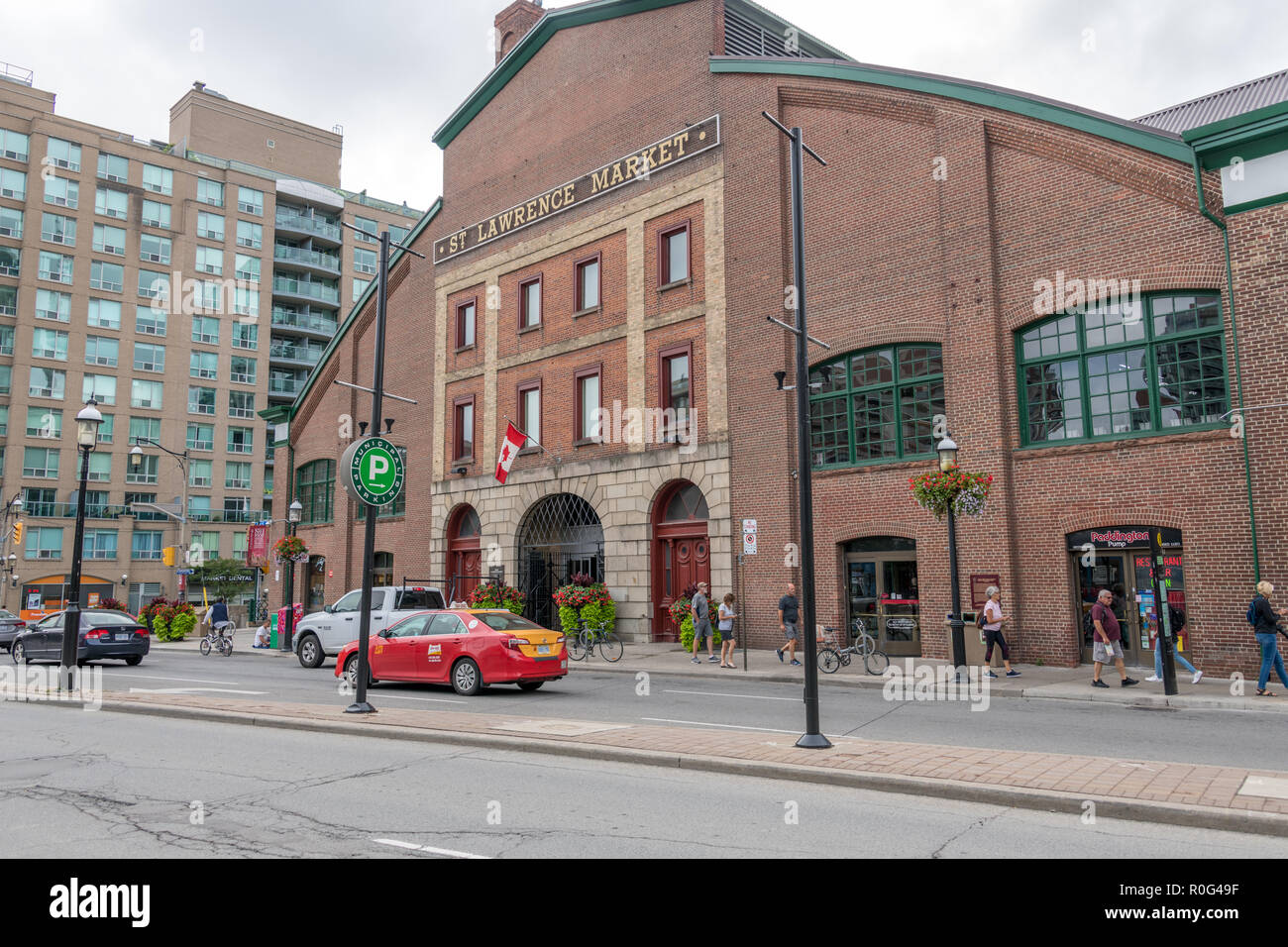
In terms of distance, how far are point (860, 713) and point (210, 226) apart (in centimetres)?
7234

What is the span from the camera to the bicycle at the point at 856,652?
19.1m

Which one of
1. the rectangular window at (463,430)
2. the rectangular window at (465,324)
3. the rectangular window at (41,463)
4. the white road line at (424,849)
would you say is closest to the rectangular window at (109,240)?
the rectangular window at (41,463)

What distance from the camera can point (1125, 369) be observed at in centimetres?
1880

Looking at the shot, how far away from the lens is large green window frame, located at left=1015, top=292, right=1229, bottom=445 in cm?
1772

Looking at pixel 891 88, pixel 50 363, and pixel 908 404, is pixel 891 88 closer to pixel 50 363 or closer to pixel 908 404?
pixel 908 404

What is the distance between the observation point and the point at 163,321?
6944cm

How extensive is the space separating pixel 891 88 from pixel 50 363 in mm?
62438

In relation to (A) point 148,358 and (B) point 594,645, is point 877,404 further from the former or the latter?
(A) point 148,358

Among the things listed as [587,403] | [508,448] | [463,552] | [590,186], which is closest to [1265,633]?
[587,403]

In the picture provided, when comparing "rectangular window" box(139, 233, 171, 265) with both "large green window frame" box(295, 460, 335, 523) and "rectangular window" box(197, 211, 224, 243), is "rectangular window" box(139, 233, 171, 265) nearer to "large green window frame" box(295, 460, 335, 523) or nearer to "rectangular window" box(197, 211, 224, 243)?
"rectangular window" box(197, 211, 224, 243)

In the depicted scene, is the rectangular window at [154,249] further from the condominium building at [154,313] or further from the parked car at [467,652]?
the parked car at [467,652]

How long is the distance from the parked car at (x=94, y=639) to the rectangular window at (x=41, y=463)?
4516 cm

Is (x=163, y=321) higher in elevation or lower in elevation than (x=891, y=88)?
higher
